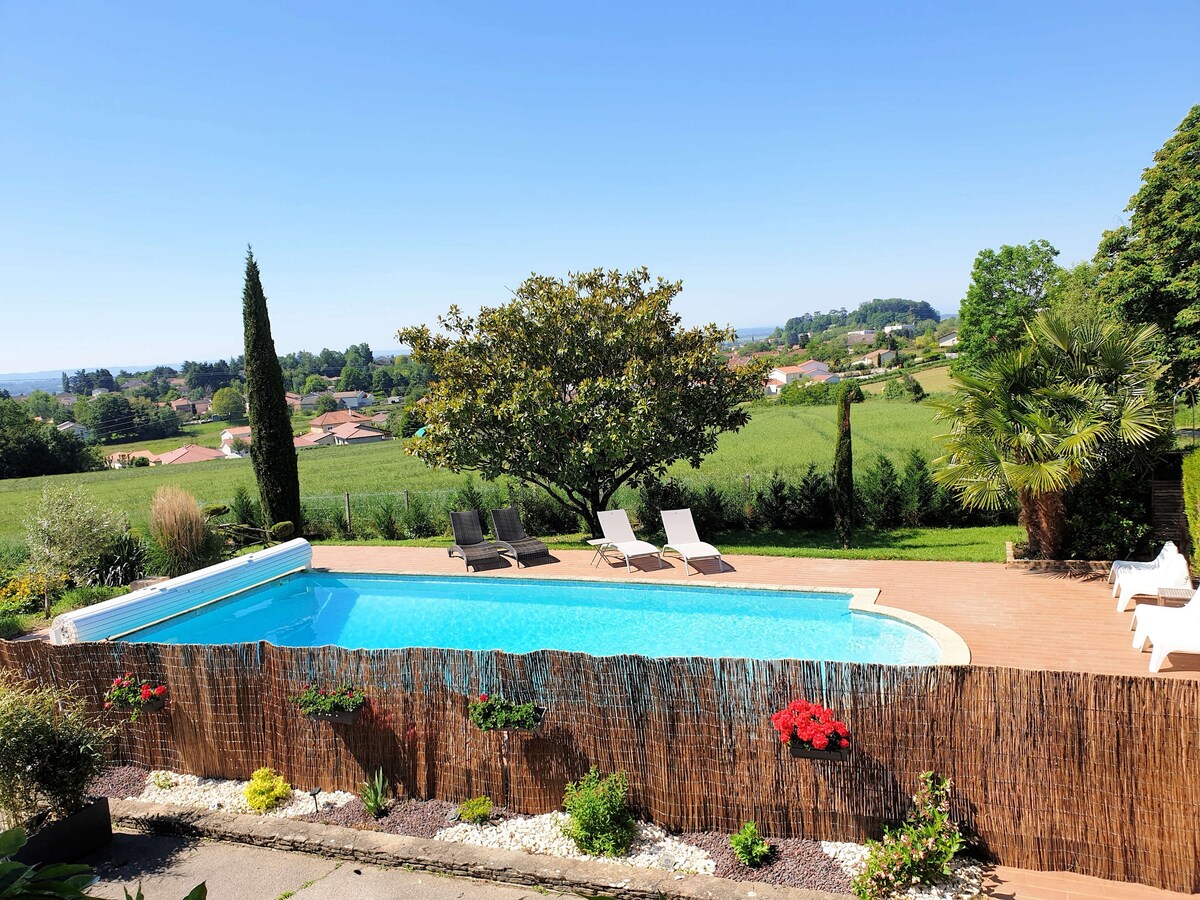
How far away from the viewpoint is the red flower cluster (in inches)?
195

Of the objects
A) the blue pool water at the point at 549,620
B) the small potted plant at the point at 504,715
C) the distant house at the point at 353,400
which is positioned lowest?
the blue pool water at the point at 549,620

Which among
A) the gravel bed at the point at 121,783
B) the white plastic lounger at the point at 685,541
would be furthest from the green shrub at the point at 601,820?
Result: the white plastic lounger at the point at 685,541

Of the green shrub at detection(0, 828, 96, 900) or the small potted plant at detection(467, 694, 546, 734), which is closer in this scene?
the green shrub at detection(0, 828, 96, 900)

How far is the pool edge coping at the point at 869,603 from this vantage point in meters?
8.16

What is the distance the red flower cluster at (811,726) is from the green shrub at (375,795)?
3.13 m

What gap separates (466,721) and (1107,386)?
1038 cm

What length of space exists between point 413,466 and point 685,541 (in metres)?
29.8

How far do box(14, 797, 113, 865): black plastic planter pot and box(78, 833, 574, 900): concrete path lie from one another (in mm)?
106

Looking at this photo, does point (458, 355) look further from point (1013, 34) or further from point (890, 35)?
point (1013, 34)

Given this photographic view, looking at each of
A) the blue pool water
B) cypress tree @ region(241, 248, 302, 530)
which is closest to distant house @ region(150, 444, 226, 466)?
cypress tree @ region(241, 248, 302, 530)

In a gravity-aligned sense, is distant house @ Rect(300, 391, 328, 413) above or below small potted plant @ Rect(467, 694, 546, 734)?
above

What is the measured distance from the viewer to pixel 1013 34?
14117 millimetres

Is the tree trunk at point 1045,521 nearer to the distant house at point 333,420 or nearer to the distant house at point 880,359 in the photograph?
the distant house at point 333,420

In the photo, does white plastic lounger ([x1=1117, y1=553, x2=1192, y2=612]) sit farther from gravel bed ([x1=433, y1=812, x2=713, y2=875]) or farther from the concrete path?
the concrete path
